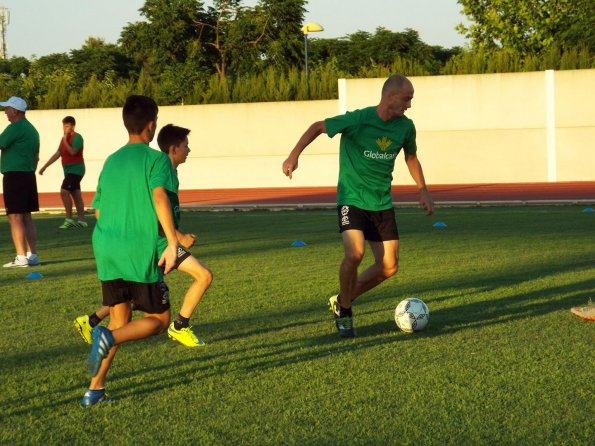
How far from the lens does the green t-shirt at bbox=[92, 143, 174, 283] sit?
225 inches

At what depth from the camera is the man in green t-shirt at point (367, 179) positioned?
7.85m

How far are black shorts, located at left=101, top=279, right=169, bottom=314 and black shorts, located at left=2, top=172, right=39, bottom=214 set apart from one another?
7.22 metres

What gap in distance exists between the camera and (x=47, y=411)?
5.77m

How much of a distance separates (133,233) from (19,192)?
24.3ft

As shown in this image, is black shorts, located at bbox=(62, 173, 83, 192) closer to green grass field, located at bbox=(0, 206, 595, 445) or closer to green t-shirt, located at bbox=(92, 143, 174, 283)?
green grass field, located at bbox=(0, 206, 595, 445)

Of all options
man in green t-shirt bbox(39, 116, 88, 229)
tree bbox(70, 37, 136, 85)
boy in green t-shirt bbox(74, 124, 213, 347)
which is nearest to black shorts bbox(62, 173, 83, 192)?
man in green t-shirt bbox(39, 116, 88, 229)

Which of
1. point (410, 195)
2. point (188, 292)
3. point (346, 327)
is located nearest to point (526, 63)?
point (410, 195)

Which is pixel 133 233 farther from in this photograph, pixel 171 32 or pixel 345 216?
pixel 171 32

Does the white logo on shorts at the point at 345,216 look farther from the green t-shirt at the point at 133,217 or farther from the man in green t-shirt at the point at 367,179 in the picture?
the green t-shirt at the point at 133,217

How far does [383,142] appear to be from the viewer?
792 centimetres

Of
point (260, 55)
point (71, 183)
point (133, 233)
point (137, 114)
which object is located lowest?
point (71, 183)

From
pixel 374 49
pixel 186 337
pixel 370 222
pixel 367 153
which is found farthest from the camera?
pixel 374 49

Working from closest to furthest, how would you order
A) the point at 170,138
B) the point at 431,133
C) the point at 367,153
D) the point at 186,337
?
the point at 186,337 < the point at 170,138 < the point at 367,153 < the point at 431,133

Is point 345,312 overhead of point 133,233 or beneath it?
beneath
